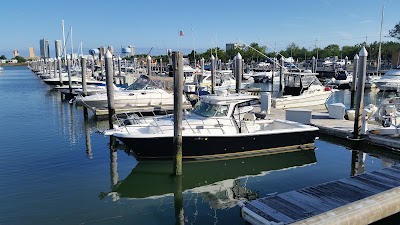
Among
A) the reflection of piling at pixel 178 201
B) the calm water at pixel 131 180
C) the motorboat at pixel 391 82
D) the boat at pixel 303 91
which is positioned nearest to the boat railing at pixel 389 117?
the calm water at pixel 131 180

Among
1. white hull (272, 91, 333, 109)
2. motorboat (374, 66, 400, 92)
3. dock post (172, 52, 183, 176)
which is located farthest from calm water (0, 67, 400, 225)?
motorboat (374, 66, 400, 92)

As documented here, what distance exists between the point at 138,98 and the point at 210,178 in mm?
11567

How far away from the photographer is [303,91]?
23.5 meters

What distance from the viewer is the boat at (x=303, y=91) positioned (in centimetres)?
2291

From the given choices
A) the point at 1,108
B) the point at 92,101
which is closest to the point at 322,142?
the point at 92,101

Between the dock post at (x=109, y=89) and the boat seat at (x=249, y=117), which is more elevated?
the dock post at (x=109, y=89)

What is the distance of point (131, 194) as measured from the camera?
10.1m

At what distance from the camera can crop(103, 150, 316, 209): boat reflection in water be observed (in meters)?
9.86

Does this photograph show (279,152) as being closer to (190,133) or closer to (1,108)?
(190,133)

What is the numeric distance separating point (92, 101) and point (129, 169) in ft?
35.4

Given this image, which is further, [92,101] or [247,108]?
[92,101]

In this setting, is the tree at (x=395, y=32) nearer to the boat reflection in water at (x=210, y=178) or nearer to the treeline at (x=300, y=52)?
the treeline at (x=300, y=52)

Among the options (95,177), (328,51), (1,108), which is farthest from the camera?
(328,51)

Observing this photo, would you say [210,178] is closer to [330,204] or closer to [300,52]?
[330,204]
